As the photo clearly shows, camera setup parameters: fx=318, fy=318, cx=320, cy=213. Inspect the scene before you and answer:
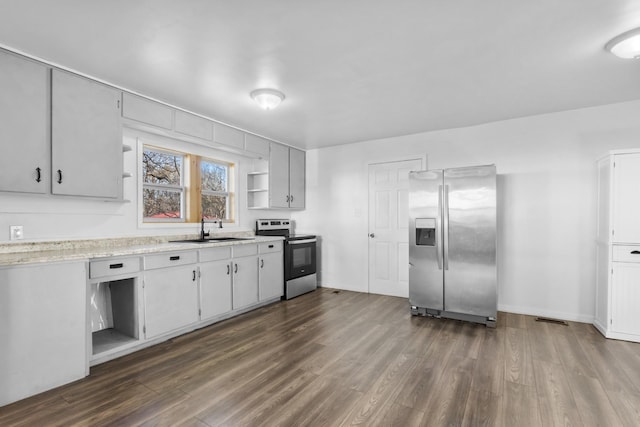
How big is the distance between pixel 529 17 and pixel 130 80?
10.3 feet

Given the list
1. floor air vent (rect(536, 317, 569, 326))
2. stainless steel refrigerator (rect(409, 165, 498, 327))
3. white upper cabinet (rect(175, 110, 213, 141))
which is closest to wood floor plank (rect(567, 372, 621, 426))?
stainless steel refrigerator (rect(409, 165, 498, 327))

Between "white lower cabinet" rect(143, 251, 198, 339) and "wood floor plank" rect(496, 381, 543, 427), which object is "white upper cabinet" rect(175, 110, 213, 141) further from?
"wood floor plank" rect(496, 381, 543, 427)

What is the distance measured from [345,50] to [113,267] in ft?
8.43

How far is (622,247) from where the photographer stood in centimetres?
310

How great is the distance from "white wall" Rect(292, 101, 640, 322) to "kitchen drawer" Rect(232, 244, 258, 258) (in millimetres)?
2757

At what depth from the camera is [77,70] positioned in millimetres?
2695

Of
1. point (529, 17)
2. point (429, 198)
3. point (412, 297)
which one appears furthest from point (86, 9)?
point (412, 297)

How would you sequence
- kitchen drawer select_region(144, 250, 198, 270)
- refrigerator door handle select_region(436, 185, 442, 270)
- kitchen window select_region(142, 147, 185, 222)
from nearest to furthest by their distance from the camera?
1. kitchen drawer select_region(144, 250, 198, 270)
2. kitchen window select_region(142, 147, 185, 222)
3. refrigerator door handle select_region(436, 185, 442, 270)

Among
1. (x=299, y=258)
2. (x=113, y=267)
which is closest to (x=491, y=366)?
(x=299, y=258)

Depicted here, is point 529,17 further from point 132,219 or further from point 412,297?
point 132,219

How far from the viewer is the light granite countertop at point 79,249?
2278 mm

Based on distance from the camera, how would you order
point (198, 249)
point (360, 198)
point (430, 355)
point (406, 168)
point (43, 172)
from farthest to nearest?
point (360, 198) < point (406, 168) < point (198, 249) < point (430, 355) < point (43, 172)

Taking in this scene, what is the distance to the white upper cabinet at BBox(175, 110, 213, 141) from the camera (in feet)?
11.8

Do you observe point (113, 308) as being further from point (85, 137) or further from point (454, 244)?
point (454, 244)
